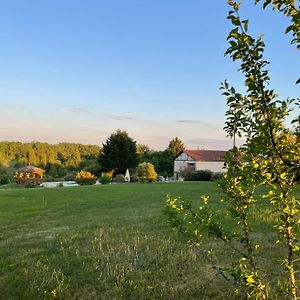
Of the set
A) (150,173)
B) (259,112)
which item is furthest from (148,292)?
(150,173)

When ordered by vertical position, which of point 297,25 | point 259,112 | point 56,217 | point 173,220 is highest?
point 297,25

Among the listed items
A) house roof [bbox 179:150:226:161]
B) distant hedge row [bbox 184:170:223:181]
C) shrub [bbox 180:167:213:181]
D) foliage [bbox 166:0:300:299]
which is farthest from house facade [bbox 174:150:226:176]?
foliage [bbox 166:0:300:299]

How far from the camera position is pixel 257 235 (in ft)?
23.1

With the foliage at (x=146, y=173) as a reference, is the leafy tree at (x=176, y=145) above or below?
above

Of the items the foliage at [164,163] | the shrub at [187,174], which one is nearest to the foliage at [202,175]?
the shrub at [187,174]

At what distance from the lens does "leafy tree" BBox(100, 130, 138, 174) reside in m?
52.6

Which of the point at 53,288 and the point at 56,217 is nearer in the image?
the point at 53,288

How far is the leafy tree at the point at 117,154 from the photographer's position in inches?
2072

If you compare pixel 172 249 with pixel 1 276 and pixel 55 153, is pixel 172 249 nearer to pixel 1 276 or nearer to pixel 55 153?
pixel 1 276

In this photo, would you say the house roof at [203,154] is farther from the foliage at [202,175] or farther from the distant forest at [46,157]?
the distant forest at [46,157]

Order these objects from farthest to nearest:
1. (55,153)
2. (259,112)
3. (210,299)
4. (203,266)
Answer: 1. (55,153)
2. (203,266)
3. (210,299)
4. (259,112)

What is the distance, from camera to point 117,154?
52.5m

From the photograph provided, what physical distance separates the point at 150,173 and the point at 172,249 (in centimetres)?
3797

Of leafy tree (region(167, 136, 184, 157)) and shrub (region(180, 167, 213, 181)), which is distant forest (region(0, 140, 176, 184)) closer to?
leafy tree (region(167, 136, 184, 157))
